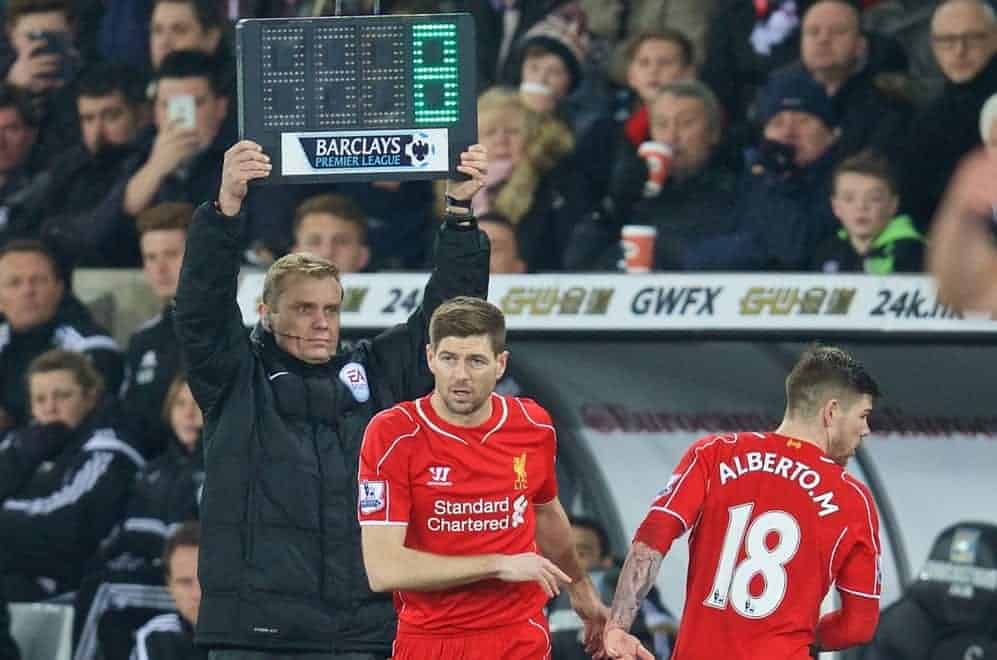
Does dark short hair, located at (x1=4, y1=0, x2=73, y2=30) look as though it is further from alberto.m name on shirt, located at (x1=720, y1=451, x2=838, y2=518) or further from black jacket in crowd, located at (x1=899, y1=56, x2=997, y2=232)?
alberto.m name on shirt, located at (x1=720, y1=451, x2=838, y2=518)

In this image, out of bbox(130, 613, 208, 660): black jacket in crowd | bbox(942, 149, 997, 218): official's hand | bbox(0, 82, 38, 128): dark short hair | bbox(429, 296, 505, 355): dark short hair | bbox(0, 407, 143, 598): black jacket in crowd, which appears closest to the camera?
bbox(942, 149, 997, 218): official's hand

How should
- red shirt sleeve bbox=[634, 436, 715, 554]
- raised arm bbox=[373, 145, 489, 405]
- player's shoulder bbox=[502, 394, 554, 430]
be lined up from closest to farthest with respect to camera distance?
1. player's shoulder bbox=[502, 394, 554, 430]
2. red shirt sleeve bbox=[634, 436, 715, 554]
3. raised arm bbox=[373, 145, 489, 405]

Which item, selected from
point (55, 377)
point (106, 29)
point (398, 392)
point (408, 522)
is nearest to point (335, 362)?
point (398, 392)

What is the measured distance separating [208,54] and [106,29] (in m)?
1.19

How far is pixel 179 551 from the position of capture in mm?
9055

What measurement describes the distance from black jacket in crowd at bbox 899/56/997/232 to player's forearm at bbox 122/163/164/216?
3572 mm

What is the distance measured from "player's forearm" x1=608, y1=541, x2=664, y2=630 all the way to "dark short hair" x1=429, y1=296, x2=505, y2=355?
2.61 feet

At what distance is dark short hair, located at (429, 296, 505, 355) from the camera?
571 cm

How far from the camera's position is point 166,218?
10.2 meters

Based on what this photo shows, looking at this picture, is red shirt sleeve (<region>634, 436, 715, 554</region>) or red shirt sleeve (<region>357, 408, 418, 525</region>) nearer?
red shirt sleeve (<region>357, 408, 418, 525</region>)

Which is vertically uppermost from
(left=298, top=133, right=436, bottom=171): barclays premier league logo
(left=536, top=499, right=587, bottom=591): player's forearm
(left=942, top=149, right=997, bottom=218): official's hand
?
(left=942, top=149, right=997, bottom=218): official's hand

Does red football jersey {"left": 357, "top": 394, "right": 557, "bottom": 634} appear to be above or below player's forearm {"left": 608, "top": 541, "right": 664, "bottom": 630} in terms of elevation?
above

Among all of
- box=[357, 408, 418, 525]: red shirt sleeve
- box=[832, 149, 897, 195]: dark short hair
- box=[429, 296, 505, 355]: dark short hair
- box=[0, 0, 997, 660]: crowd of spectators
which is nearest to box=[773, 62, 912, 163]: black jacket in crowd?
box=[0, 0, 997, 660]: crowd of spectators

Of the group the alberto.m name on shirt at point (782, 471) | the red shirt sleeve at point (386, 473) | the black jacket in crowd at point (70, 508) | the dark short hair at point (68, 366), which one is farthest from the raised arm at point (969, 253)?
the dark short hair at point (68, 366)
